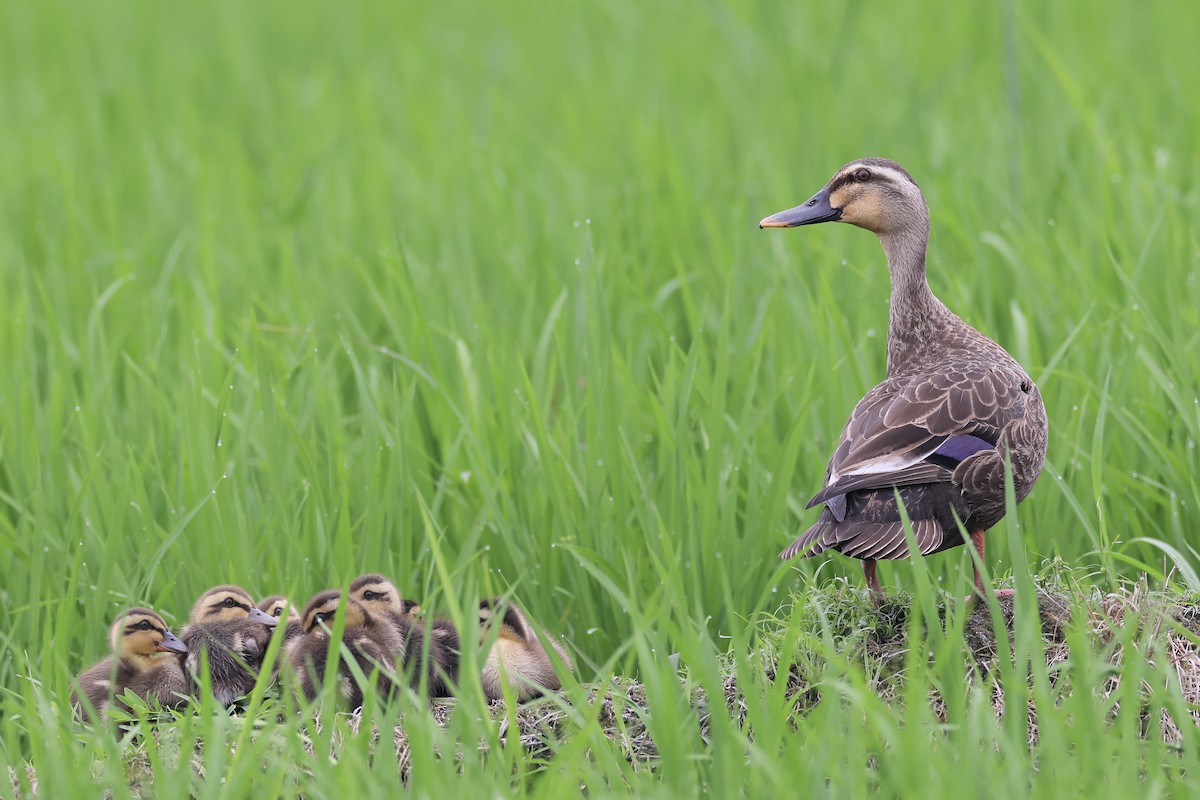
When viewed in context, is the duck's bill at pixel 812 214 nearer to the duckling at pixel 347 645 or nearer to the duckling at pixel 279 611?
the duckling at pixel 347 645

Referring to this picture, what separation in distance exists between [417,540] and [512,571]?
0.48 meters

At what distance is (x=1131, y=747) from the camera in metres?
3.28

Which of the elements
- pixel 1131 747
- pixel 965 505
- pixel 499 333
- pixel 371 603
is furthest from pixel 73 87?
pixel 1131 747

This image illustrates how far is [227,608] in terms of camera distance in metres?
4.63

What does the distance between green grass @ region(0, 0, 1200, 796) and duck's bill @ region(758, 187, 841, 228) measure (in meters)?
0.83

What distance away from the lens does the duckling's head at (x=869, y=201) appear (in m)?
4.60

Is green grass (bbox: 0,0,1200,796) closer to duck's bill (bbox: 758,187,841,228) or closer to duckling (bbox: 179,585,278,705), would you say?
duckling (bbox: 179,585,278,705)

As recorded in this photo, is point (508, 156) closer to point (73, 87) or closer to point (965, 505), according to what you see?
point (73, 87)

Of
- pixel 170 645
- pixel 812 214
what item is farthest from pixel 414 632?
pixel 812 214

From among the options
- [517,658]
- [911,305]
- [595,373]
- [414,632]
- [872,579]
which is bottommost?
[517,658]

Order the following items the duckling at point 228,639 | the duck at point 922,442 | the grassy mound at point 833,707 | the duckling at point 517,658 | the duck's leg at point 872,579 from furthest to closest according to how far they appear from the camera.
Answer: the duckling at point 228,639 < the duckling at point 517,658 < the duck's leg at point 872,579 < the duck at point 922,442 < the grassy mound at point 833,707

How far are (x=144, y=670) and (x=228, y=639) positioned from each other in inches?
12.5

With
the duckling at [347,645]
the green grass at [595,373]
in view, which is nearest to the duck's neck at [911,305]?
the green grass at [595,373]

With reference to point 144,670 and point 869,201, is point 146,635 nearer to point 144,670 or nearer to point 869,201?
point 144,670
